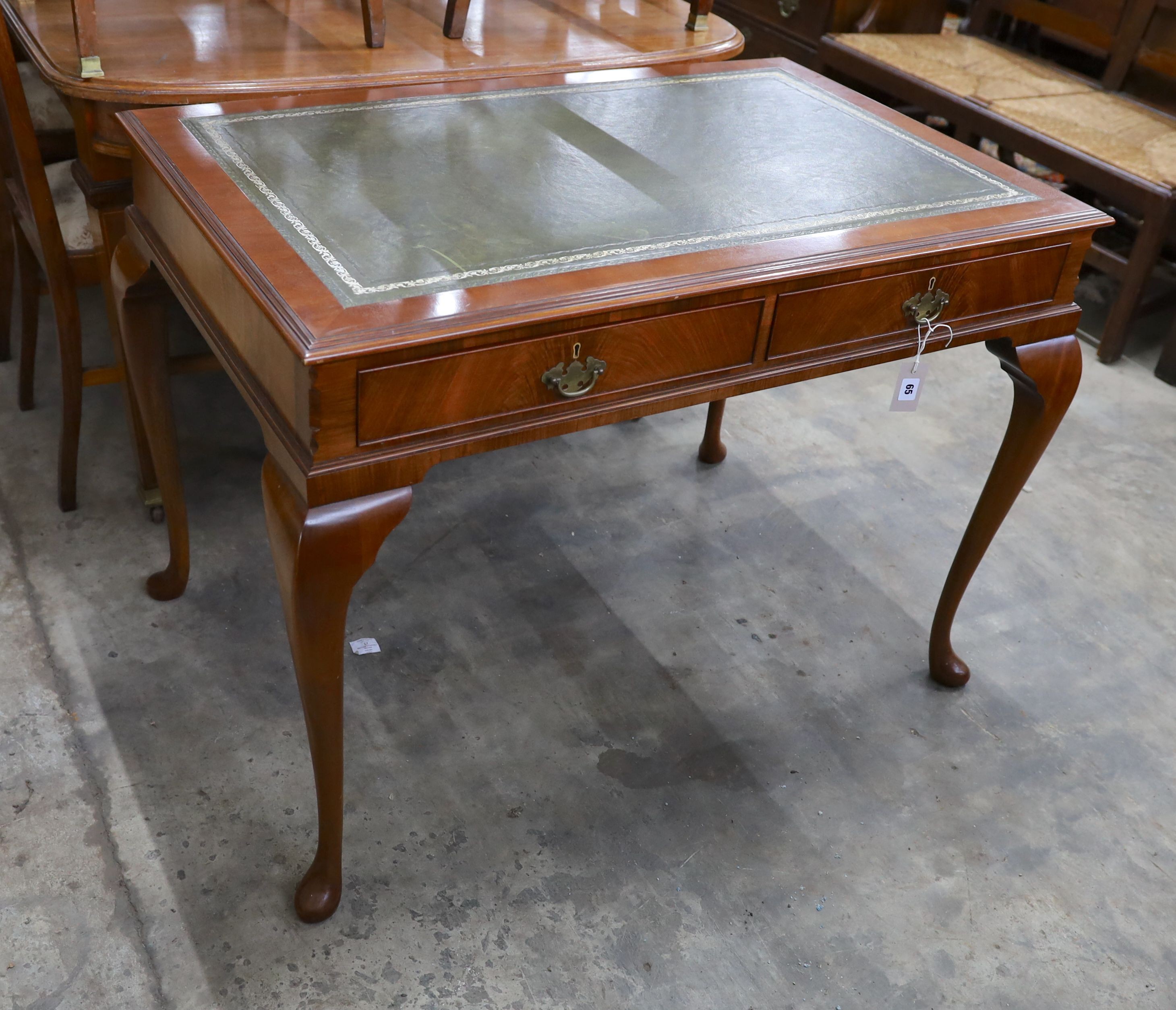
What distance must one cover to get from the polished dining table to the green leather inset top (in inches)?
9.1

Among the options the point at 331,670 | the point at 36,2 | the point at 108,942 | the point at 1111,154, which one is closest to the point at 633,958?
the point at 331,670

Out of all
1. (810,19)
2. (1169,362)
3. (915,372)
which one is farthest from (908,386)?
(810,19)

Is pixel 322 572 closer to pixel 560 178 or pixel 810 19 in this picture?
pixel 560 178

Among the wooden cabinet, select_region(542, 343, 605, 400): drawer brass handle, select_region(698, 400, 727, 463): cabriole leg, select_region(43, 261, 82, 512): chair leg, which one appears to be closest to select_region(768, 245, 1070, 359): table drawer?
select_region(542, 343, 605, 400): drawer brass handle

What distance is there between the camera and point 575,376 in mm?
1447

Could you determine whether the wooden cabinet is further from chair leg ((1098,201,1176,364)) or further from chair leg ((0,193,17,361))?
chair leg ((0,193,17,361))

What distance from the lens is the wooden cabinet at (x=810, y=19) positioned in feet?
13.7

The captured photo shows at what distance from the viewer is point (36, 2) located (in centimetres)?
219

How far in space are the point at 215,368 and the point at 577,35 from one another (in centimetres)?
106

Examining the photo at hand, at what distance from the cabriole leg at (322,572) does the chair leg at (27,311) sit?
4.54 feet

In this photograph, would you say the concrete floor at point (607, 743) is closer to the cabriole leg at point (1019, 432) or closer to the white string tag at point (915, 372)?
the cabriole leg at point (1019, 432)

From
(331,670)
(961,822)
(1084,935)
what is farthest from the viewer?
(961,822)

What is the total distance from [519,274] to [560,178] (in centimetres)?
33

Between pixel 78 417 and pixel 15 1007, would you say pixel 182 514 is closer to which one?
pixel 78 417
